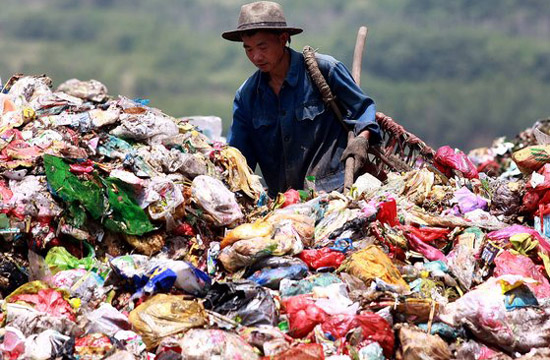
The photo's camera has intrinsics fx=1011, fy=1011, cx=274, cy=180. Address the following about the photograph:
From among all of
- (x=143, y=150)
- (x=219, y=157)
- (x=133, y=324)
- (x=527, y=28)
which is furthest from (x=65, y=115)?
(x=527, y=28)

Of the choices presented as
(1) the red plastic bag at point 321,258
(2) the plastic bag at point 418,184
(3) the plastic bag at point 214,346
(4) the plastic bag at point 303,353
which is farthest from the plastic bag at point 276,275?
(2) the plastic bag at point 418,184

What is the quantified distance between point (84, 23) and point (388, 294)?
80.6m

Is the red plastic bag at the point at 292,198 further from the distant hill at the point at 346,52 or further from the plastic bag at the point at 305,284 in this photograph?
the distant hill at the point at 346,52

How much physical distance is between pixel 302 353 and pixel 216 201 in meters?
1.52

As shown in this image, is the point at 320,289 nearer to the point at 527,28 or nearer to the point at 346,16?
the point at 527,28

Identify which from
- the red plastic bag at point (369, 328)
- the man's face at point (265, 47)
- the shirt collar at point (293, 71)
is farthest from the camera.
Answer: the shirt collar at point (293, 71)

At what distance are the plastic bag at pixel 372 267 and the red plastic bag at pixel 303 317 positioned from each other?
0.39 meters

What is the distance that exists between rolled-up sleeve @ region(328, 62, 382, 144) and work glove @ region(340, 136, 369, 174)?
107 millimetres

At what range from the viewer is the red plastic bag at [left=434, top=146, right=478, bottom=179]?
6.38m

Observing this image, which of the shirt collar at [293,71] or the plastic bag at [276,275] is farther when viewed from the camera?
the shirt collar at [293,71]

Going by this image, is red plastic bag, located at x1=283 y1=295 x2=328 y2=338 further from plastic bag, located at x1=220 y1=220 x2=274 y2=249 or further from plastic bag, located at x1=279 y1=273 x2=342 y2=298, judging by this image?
plastic bag, located at x1=220 y1=220 x2=274 y2=249

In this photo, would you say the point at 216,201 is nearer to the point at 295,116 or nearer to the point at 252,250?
the point at 252,250

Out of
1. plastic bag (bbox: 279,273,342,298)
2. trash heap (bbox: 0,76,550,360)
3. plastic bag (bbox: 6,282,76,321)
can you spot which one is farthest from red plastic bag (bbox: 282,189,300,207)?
plastic bag (bbox: 6,282,76,321)

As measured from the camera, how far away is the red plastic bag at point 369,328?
4.43 m
